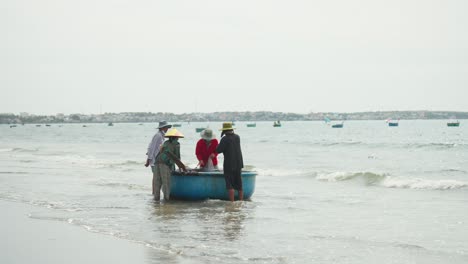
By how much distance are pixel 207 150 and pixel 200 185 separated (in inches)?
31.0

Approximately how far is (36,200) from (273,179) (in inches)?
414

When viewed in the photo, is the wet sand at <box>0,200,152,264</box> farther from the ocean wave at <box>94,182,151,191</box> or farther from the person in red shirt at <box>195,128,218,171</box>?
the ocean wave at <box>94,182,151,191</box>

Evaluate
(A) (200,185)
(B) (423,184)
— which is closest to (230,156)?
(A) (200,185)

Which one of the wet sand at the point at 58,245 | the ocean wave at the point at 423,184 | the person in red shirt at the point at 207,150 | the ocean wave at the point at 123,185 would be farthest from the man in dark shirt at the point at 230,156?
the ocean wave at the point at 423,184

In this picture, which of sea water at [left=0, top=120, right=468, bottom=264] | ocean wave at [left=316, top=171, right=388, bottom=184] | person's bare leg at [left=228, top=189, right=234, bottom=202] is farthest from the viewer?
ocean wave at [left=316, top=171, right=388, bottom=184]

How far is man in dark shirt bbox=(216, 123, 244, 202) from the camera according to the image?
46.6 ft

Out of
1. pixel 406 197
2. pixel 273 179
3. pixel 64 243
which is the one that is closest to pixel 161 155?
pixel 64 243

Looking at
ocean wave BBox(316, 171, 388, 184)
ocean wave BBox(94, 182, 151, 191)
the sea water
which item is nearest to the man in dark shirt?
the sea water

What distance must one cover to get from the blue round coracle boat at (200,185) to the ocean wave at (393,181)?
25.5 feet

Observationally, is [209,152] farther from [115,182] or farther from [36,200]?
[115,182]

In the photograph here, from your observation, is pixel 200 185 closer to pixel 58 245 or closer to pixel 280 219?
pixel 280 219

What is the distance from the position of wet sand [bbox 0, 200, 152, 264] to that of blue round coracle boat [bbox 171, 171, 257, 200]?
3525 millimetres

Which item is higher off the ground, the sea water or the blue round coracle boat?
the blue round coracle boat

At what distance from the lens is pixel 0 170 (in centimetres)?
2614
